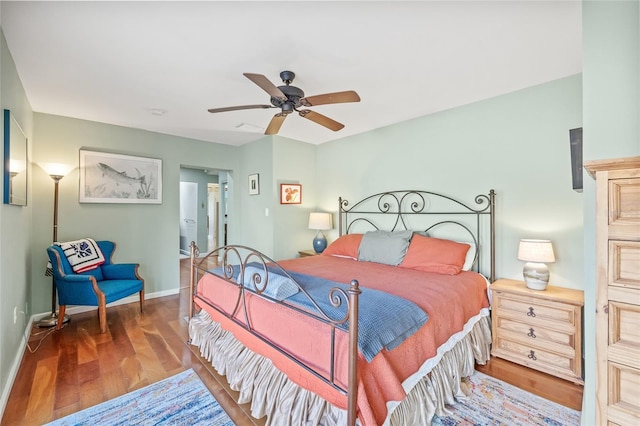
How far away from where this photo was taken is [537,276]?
230 centimetres

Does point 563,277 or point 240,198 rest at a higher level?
point 240,198

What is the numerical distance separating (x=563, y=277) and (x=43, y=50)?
4.56 meters

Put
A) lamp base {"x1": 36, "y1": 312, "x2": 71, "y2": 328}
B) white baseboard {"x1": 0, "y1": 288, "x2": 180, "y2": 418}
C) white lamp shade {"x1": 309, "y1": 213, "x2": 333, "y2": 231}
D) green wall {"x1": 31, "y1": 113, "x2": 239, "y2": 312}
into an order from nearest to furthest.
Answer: white baseboard {"x1": 0, "y1": 288, "x2": 180, "y2": 418}
lamp base {"x1": 36, "y1": 312, "x2": 71, "y2": 328}
green wall {"x1": 31, "y1": 113, "x2": 239, "y2": 312}
white lamp shade {"x1": 309, "y1": 213, "x2": 333, "y2": 231}

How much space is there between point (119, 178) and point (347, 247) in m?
3.26

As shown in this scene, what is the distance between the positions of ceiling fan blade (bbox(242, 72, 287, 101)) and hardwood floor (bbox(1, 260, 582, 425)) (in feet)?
7.07

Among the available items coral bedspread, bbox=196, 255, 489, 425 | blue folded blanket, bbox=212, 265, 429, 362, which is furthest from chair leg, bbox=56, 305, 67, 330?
blue folded blanket, bbox=212, 265, 429, 362

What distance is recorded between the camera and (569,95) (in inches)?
93.9

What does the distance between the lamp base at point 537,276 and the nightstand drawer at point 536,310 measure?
5.1 inches

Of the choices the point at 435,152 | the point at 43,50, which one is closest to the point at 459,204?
the point at 435,152

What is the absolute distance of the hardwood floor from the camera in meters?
1.84

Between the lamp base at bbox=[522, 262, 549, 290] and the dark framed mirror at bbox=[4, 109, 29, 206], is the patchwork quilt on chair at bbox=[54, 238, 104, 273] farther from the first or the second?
the lamp base at bbox=[522, 262, 549, 290]

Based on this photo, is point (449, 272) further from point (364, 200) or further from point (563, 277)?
point (364, 200)

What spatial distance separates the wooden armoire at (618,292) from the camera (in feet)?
3.44

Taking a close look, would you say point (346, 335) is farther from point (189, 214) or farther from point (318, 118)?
point (189, 214)
